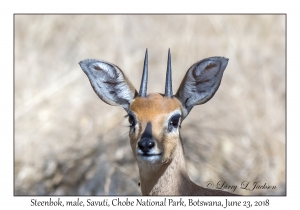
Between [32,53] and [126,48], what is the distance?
66.8 inches

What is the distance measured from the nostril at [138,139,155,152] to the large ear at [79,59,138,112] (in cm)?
85

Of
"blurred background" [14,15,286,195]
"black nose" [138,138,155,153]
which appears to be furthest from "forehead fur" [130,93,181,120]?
"blurred background" [14,15,286,195]

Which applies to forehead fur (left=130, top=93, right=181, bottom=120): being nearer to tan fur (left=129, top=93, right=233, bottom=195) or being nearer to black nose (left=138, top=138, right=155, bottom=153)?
tan fur (left=129, top=93, right=233, bottom=195)

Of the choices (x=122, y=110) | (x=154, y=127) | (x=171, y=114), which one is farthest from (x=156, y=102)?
(x=122, y=110)

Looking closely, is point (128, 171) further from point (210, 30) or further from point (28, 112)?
point (210, 30)

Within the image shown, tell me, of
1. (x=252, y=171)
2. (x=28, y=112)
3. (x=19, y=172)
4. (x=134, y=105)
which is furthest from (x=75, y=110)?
(x=134, y=105)

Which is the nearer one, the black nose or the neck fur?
the black nose

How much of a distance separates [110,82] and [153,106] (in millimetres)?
680

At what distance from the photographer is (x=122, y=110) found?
1126 centimetres

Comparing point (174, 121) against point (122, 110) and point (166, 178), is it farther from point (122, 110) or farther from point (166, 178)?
point (122, 110)

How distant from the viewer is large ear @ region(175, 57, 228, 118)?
23.4ft

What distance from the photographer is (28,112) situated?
1175 cm
